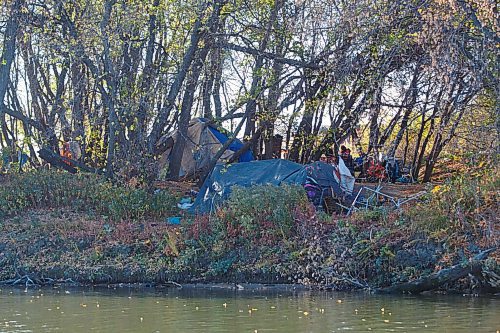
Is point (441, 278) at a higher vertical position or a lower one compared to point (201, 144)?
lower

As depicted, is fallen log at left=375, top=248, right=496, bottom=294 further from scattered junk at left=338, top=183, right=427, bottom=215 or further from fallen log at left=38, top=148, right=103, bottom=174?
fallen log at left=38, top=148, right=103, bottom=174

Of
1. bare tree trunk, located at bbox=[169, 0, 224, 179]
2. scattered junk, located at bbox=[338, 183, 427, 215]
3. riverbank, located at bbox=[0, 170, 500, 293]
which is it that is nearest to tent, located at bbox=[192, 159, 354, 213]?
scattered junk, located at bbox=[338, 183, 427, 215]

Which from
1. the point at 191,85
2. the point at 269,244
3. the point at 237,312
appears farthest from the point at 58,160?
the point at 237,312

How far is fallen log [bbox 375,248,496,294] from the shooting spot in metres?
15.1

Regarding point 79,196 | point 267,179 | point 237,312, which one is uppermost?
point 267,179

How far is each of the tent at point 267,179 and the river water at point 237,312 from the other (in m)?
3.94

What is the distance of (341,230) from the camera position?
56.6 ft

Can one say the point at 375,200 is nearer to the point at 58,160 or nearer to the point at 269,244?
the point at 269,244

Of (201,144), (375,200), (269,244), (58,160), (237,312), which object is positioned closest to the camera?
(237,312)

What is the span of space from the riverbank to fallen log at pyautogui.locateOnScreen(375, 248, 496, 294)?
9 cm

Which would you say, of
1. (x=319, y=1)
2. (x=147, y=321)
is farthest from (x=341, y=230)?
(x=147, y=321)

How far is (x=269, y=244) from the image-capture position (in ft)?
57.9

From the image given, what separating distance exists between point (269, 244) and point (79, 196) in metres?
5.80

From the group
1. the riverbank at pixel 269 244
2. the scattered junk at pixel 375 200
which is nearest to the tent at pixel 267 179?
the scattered junk at pixel 375 200
